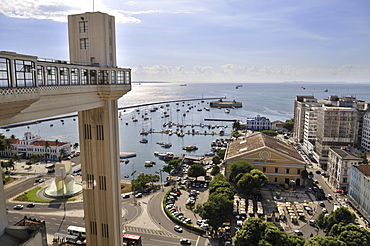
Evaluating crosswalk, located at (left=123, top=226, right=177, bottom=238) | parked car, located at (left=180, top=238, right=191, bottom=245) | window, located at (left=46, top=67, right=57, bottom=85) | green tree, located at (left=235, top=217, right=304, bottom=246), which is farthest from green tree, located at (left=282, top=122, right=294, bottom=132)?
window, located at (left=46, top=67, right=57, bottom=85)

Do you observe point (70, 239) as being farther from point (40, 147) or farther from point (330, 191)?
point (40, 147)

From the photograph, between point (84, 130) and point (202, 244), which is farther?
point (202, 244)

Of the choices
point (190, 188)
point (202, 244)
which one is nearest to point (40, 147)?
point (190, 188)

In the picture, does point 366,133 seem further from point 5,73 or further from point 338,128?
point 5,73

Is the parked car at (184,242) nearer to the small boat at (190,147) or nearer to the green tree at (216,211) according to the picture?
the green tree at (216,211)

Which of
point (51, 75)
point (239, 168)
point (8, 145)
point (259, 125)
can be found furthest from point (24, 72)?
point (259, 125)
